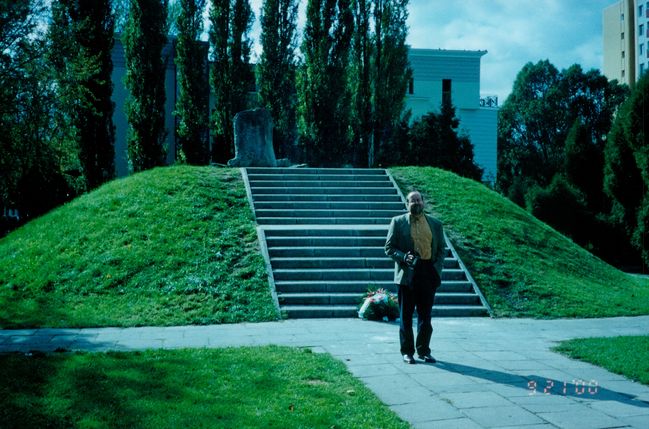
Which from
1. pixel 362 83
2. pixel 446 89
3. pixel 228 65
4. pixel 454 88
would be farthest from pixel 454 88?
pixel 228 65

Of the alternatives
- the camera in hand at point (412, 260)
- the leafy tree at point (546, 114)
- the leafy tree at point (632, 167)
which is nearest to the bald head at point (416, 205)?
the camera in hand at point (412, 260)

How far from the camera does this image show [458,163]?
31.0 meters

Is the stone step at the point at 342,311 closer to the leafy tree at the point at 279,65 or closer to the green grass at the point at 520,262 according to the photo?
the green grass at the point at 520,262

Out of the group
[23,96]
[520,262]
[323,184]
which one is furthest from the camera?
[323,184]

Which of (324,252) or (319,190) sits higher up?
(319,190)

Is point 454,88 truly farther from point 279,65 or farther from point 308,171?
point 308,171

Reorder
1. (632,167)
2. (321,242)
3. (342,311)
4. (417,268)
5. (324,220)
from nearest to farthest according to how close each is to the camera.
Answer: (417,268)
(342,311)
(321,242)
(324,220)
(632,167)

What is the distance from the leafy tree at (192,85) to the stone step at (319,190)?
47.4 feet

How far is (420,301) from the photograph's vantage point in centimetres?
743

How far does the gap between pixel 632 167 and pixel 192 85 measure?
2053cm

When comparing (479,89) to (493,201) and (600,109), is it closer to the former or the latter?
(600,109)

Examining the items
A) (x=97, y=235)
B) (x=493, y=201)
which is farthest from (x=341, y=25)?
(x=97, y=235)

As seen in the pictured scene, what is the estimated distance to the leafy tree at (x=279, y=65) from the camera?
32.3 metres

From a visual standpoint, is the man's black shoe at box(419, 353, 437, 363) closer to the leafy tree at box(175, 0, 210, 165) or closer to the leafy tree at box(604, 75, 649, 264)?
the leafy tree at box(604, 75, 649, 264)
